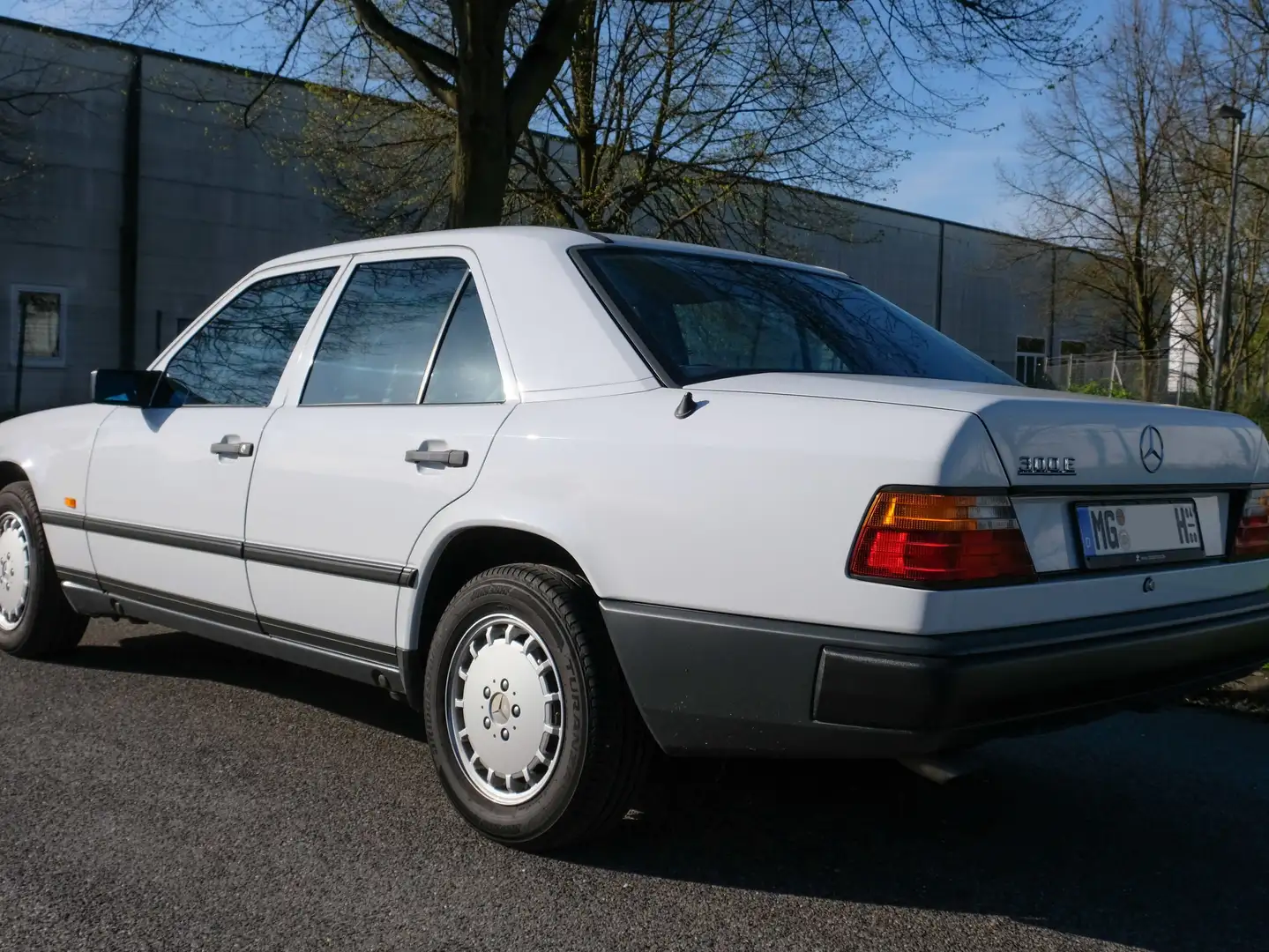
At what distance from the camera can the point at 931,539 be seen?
8.77ft

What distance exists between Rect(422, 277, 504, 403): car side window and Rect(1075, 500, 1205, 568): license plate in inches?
61.4

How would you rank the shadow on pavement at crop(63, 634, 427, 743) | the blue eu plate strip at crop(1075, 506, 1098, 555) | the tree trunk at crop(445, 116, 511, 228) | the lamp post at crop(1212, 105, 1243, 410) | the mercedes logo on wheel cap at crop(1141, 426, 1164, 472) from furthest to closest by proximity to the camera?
1. the lamp post at crop(1212, 105, 1243, 410)
2. the tree trunk at crop(445, 116, 511, 228)
3. the shadow on pavement at crop(63, 634, 427, 743)
4. the mercedes logo on wheel cap at crop(1141, 426, 1164, 472)
5. the blue eu plate strip at crop(1075, 506, 1098, 555)

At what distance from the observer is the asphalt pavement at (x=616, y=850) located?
287cm

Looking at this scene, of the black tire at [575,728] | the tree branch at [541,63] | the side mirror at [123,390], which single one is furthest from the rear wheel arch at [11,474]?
the tree branch at [541,63]

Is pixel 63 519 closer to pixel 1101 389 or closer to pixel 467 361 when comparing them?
pixel 467 361

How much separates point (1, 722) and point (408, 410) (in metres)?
2.02

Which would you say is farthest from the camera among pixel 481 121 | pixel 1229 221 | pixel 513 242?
pixel 1229 221

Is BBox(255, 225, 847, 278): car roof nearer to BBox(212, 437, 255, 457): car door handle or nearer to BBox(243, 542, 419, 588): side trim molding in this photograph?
BBox(212, 437, 255, 457): car door handle

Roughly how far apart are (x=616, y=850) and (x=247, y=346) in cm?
234

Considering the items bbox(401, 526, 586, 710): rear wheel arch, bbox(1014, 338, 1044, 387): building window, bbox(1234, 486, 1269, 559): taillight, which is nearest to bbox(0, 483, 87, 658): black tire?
bbox(401, 526, 586, 710): rear wheel arch

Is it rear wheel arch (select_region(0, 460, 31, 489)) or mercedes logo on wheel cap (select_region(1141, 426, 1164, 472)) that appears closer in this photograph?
mercedes logo on wheel cap (select_region(1141, 426, 1164, 472))

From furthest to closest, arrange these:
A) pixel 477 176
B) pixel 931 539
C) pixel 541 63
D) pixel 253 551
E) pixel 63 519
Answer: pixel 541 63, pixel 477 176, pixel 63 519, pixel 253 551, pixel 931 539

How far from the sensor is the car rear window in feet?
11.1

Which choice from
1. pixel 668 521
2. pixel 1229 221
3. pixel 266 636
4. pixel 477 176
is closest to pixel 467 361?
pixel 668 521
